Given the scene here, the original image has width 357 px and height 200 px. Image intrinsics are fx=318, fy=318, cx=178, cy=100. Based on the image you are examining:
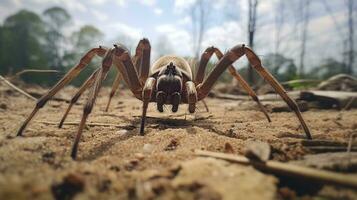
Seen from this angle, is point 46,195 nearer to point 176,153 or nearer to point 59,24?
point 176,153

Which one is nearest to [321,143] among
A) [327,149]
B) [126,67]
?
[327,149]

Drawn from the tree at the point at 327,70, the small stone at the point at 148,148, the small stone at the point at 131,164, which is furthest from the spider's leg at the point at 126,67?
the tree at the point at 327,70

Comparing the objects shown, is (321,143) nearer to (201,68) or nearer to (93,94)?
(93,94)

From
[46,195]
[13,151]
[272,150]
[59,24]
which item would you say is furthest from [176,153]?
[59,24]

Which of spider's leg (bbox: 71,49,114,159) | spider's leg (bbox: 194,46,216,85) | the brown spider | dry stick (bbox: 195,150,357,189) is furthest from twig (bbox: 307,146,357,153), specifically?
spider's leg (bbox: 194,46,216,85)

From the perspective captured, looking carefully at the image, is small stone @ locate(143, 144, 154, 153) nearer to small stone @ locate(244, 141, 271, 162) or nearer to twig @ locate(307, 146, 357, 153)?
small stone @ locate(244, 141, 271, 162)
